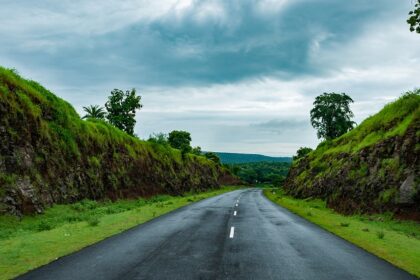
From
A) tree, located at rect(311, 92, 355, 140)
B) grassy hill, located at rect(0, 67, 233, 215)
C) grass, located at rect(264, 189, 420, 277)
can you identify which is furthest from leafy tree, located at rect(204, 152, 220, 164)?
grass, located at rect(264, 189, 420, 277)

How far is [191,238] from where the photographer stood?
12.8 metres

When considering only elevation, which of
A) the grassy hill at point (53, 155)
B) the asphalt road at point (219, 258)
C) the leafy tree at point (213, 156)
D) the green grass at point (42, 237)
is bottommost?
the green grass at point (42, 237)

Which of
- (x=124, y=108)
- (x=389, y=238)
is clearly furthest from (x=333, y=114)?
(x=389, y=238)

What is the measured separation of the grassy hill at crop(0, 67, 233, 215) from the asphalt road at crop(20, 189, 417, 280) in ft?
26.9

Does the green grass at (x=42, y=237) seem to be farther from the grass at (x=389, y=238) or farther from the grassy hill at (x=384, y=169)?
the grassy hill at (x=384, y=169)

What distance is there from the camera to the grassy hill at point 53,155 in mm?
18953

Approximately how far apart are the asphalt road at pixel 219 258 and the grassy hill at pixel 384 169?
7.65 meters

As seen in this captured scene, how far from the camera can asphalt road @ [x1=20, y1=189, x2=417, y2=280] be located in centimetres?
786

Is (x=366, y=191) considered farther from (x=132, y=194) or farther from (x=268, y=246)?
(x=132, y=194)

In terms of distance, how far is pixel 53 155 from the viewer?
24219 millimetres

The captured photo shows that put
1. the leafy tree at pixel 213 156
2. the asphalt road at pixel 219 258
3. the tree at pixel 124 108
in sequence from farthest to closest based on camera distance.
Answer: the leafy tree at pixel 213 156 < the tree at pixel 124 108 < the asphalt road at pixel 219 258

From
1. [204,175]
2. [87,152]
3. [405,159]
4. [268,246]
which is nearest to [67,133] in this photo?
[87,152]

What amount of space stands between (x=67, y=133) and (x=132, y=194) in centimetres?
1284

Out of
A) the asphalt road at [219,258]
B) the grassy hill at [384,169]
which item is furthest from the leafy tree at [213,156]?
the asphalt road at [219,258]
